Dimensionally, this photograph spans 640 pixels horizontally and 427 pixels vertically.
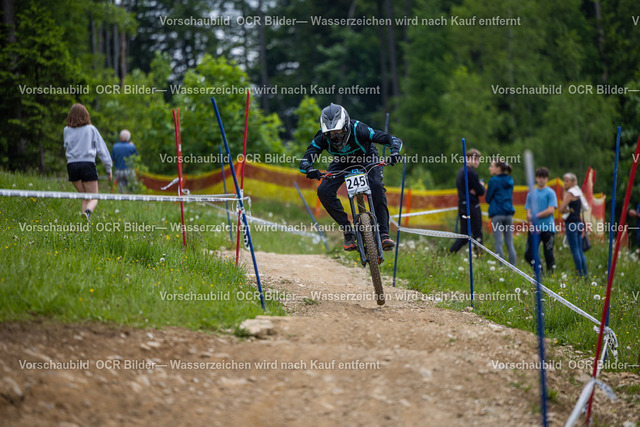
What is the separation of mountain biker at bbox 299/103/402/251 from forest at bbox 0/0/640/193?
954 cm

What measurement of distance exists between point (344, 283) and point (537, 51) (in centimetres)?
2413

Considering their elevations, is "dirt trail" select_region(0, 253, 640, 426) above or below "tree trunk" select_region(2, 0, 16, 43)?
below

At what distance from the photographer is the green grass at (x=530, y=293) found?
6.72m

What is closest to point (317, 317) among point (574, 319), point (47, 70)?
point (574, 319)

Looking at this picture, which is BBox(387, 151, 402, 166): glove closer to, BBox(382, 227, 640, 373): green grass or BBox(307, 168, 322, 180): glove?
BBox(307, 168, 322, 180): glove

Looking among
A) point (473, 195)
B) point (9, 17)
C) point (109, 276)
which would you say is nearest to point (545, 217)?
point (473, 195)

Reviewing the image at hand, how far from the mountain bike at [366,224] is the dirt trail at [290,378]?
907 mm

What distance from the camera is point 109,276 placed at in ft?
18.9

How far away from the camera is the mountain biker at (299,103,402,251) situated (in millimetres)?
6816

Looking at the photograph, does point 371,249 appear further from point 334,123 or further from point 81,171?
point 81,171

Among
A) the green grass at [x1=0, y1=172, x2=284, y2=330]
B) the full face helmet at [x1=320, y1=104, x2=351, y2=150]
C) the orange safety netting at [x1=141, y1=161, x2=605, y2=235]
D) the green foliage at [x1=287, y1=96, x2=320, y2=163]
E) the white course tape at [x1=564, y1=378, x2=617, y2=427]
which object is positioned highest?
the green foliage at [x1=287, y1=96, x2=320, y2=163]

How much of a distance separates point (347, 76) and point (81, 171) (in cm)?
3237

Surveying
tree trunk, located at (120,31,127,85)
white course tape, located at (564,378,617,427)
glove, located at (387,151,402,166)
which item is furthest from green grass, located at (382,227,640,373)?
tree trunk, located at (120,31,127,85)

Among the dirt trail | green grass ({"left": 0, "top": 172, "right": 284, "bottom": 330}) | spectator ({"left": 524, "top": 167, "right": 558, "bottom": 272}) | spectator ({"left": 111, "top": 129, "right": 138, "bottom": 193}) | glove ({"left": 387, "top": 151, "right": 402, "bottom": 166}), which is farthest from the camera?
spectator ({"left": 111, "top": 129, "right": 138, "bottom": 193})
